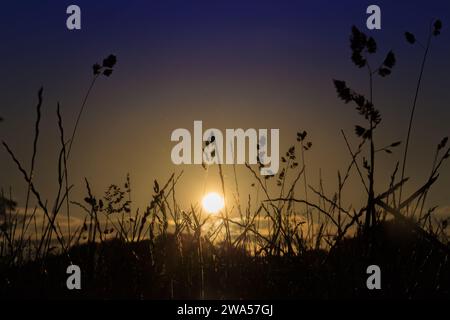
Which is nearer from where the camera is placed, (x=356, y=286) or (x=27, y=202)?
(x=356, y=286)

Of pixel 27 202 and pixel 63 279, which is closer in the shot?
pixel 27 202

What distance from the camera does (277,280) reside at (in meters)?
2.95

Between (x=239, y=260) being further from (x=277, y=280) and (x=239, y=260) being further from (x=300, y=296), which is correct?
(x=300, y=296)

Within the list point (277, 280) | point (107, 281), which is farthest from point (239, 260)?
point (107, 281)

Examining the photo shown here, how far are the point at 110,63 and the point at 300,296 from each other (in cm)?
141

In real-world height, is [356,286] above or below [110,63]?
below

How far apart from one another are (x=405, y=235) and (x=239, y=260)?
3.41 ft
